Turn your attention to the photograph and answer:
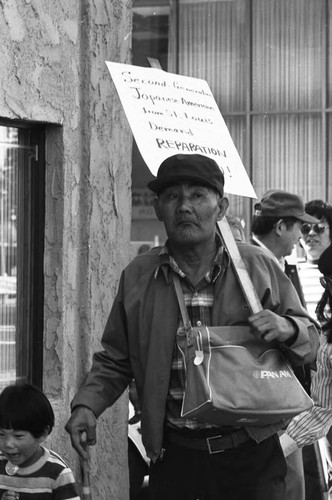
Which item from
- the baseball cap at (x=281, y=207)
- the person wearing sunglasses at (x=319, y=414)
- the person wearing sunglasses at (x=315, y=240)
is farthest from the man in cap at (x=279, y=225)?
the person wearing sunglasses at (x=319, y=414)

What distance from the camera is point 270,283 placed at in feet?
14.9

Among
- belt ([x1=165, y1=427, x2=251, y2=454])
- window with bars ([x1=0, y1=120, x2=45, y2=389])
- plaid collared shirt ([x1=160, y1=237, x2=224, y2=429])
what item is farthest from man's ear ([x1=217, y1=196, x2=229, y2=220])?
window with bars ([x1=0, y1=120, x2=45, y2=389])

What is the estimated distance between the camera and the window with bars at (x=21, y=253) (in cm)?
616

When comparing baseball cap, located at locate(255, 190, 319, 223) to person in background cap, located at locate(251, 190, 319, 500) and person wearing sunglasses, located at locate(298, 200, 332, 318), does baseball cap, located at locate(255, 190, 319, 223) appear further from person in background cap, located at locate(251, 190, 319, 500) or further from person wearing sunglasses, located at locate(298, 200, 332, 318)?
person wearing sunglasses, located at locate(298, 200, 332, 318)

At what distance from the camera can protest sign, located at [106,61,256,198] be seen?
491 cm

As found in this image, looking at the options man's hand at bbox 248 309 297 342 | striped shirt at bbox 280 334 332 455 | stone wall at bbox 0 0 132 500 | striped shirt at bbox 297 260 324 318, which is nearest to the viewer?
man's hand at bbox 248 309 297 342

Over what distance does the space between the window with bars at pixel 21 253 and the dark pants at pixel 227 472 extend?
1818 millimetres

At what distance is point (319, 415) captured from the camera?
556cm

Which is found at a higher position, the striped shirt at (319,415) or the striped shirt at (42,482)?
the striped shirt at (319,415)

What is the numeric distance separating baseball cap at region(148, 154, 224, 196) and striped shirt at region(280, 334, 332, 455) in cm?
130

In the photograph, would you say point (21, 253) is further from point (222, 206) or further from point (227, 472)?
point (227, 472)

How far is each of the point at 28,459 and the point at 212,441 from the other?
856 mm

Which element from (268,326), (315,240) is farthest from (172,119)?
(315,240)

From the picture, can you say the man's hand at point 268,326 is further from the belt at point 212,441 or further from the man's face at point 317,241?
the man's face at point 317,241
